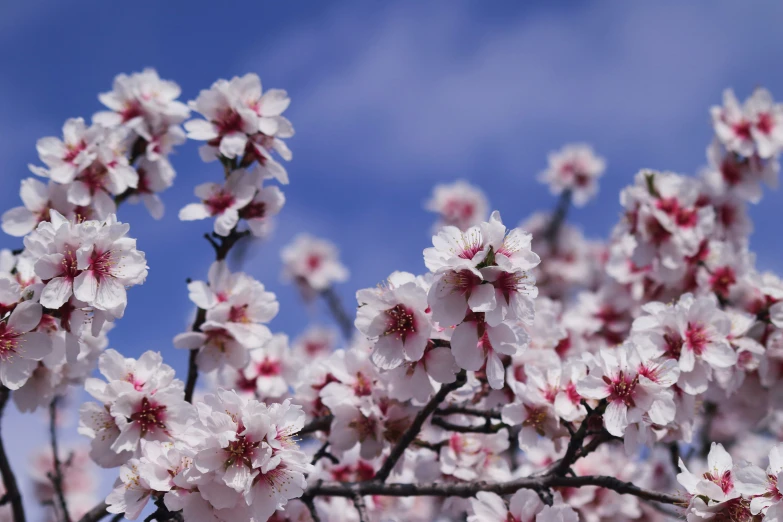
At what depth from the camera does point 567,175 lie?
9.02 m

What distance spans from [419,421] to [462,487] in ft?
1.24

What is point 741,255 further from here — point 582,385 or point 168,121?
point 168,121

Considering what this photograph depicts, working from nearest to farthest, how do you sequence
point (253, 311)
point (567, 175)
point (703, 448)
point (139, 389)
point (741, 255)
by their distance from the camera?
point (139, 389) → point (253, 311) → point (741, 255) → point (703, 448) → point (567, 175)

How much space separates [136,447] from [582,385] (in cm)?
178

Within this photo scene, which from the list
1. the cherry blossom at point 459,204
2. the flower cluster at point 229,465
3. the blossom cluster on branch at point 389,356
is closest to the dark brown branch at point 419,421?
the blossom cluster on branch at point 389,356

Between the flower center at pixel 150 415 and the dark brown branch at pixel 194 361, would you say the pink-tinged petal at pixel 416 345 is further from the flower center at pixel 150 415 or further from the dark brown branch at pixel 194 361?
the dark brown branch at pixel 194 361

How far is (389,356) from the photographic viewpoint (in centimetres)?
262

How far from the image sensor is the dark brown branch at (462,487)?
107 inches

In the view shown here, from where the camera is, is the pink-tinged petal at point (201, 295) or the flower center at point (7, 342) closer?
the flower center at point (7, 342)

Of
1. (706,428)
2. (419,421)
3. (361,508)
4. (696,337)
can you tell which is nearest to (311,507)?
(361,508)

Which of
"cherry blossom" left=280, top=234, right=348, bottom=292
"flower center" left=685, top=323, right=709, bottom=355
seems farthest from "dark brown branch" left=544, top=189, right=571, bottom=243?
"flower center" left=685, top=323, right=709, bottom=355

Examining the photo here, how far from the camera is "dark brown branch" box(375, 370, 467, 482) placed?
2748 mm

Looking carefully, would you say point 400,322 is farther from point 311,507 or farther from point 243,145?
point 243,145

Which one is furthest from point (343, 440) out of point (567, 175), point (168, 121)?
point (567, 175)
